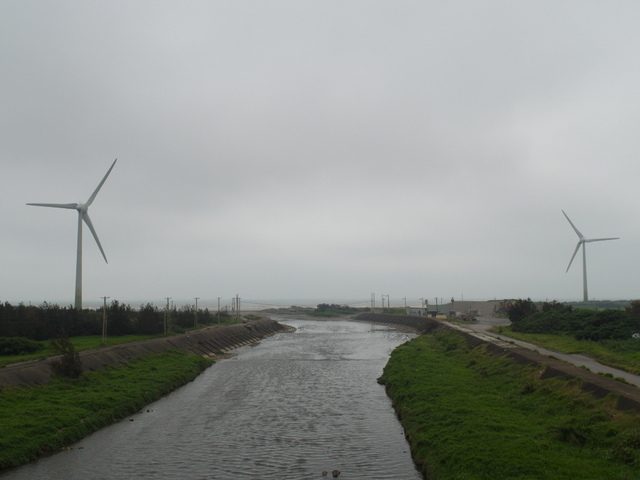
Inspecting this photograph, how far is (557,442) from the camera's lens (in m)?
15.2

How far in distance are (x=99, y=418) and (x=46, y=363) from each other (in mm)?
8146

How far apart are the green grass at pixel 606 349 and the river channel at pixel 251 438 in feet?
38.6

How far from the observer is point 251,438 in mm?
21344

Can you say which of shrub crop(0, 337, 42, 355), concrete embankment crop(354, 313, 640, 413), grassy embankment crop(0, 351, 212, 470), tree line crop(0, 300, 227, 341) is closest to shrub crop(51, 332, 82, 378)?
grassy embankment crop(0, 351, 212, 470)

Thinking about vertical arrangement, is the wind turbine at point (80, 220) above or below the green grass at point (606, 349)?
above

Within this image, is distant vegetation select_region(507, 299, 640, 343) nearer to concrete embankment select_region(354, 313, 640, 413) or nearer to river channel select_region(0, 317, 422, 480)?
concrete embankment select_region(354, 313, 640, 413)

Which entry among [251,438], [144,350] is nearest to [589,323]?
[251,438]

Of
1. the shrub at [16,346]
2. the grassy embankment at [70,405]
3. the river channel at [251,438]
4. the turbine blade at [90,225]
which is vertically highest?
the turbine blade at [90,225]

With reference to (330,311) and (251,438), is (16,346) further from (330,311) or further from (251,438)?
(330,311)

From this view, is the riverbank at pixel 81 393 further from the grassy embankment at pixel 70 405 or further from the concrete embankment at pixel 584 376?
the concrete embankment at pixel 584 376

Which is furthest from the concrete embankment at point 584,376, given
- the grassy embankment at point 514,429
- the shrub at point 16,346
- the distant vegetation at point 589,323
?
the shrub at point 16,346

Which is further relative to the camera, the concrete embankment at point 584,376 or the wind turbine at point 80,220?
the wind turbine at point 80,220

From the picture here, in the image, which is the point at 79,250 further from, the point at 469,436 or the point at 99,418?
the point at 469,436

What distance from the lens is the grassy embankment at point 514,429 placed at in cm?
1341
